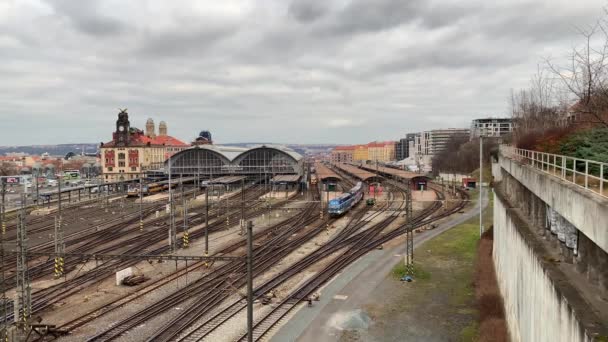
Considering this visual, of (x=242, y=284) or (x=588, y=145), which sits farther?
(x=242, y=284)

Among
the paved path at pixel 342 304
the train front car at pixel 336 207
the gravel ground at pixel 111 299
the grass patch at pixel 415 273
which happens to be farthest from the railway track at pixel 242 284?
the train front car at pixel 336 207

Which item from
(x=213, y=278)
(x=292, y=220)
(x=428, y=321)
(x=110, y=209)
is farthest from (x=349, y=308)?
(x=110, y=209)

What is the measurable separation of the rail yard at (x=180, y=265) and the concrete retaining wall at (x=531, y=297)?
9.16 m

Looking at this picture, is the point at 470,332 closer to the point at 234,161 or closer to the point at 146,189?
the point at 146,189

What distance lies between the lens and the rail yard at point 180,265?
22312mm

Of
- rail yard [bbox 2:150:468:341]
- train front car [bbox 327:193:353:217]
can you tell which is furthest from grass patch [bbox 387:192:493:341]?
train front car [bbox 327:193:353:217]

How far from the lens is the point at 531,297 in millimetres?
15078

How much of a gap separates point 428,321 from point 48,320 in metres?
20.7

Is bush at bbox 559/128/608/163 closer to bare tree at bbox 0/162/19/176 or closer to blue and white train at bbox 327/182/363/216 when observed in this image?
blue and white train at bbox 327/182/363/216

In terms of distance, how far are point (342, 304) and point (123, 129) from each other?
112165 mm

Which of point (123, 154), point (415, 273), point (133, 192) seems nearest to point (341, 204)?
point (415, 273)

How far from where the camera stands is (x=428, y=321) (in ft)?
77.3

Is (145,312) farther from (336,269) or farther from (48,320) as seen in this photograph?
→ (336,269)

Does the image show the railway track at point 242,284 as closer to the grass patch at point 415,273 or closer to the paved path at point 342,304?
the paved path at point 342,304
